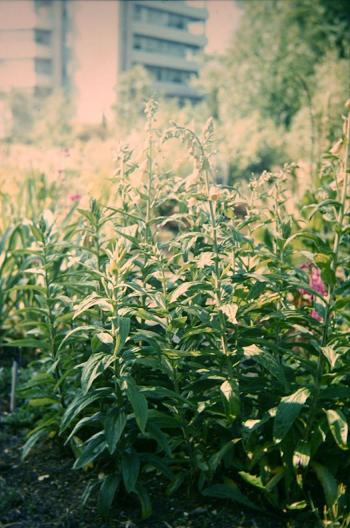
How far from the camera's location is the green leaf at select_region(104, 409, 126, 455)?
213 centimetres

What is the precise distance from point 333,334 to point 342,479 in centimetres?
58

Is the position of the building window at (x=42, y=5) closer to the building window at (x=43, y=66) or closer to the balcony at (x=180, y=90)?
the building window at (x=43, y=66)

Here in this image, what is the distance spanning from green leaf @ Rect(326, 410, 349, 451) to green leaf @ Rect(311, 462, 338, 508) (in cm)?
18

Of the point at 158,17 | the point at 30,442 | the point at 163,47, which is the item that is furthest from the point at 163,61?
the point at 30,442

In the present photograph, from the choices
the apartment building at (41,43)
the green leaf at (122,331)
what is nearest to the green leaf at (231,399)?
the green leaf at (122,331)

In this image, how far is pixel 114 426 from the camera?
7.19 feet

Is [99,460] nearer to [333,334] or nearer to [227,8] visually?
[333,334]

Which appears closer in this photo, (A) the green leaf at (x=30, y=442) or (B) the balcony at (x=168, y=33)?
(A) the green leaf at (x=30, y=442)

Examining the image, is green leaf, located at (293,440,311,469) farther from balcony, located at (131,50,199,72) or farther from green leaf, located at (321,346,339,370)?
balcony, located at (131,50,199,72)

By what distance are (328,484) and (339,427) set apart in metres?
0.25

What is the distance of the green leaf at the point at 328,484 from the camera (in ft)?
7.29

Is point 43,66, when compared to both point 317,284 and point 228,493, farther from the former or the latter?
point 228,493

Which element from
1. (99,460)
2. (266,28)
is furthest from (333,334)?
(266,28)

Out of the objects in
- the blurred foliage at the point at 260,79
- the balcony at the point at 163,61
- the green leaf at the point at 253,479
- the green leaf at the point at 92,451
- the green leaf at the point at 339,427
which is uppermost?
the balcony at the point at 163,61
